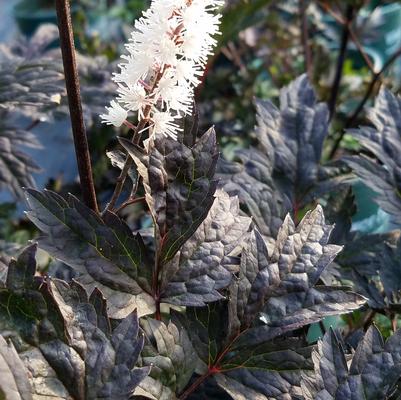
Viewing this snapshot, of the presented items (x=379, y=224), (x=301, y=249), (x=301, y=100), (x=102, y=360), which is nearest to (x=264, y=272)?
(x=301, y=249)

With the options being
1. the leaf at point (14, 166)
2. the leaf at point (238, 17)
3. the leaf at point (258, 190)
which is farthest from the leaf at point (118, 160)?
the leaf at point (238, 17)

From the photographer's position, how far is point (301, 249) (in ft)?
2.19

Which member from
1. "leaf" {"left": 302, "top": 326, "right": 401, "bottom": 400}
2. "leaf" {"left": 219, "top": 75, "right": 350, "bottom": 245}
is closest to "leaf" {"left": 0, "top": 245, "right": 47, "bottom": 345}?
"leaf" {"left": 302, "top": 326, "right": 401, "bottom": 400}

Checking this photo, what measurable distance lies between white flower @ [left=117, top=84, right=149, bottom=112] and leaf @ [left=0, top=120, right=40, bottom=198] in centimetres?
56

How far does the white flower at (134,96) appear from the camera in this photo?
595 millimetres

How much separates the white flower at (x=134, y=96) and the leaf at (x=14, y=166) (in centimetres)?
56

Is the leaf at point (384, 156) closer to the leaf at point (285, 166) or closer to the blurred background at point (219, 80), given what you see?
the leaf at point (285, 166)

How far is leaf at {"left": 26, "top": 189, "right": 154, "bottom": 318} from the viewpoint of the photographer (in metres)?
0.64

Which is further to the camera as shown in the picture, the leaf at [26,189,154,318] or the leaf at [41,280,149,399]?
the leaf at [26,189,154,318]

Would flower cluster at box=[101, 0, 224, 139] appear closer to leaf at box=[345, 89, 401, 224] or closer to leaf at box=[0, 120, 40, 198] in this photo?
leaf at box=[345, 89, 401, 224]

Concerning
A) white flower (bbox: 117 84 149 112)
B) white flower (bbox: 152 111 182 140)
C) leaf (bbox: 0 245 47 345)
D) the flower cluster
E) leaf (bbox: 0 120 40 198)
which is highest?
the flower cluster

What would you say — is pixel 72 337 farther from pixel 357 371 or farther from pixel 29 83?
pixel 29 83

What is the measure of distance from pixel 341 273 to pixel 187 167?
0.34 meters

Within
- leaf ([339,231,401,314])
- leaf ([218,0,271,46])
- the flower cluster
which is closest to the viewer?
the flower cluster
